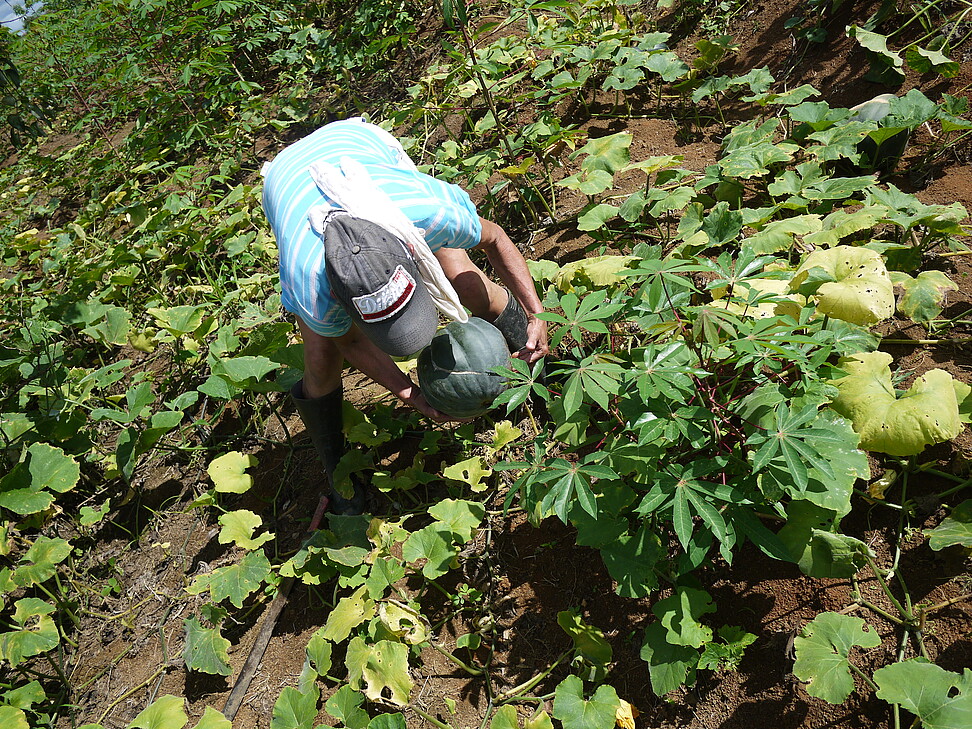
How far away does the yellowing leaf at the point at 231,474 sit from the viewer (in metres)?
3.27

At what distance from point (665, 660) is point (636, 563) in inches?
11.2

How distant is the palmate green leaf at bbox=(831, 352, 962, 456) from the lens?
6.69 feet

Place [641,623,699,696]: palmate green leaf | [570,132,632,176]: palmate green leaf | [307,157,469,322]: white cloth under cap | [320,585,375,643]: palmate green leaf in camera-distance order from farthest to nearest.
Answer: [570,132,632,176]: palmate green leaf, [320,585,375,643]: palmate green leaf, [307,157,469,322]: white cloth under cap, [641,623,699,696]: palmate green leaf

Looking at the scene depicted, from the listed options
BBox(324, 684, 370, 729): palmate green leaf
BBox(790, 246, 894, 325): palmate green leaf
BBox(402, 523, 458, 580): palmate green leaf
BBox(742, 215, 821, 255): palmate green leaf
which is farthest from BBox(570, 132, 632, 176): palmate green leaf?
BBox(324, 684, 370, 729): palmate green leaf

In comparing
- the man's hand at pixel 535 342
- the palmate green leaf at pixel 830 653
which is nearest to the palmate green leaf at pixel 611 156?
the man's hand at pixel 535 342

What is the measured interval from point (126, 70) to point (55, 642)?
5081mm

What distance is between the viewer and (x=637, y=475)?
2139 mm

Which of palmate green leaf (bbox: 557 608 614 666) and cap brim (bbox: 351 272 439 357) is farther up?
cap brim (bbox: 351 272 439 357)

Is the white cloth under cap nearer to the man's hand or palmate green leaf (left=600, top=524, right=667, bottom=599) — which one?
the man's hand

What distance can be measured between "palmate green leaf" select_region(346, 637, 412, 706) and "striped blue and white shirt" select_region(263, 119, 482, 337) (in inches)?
43.5

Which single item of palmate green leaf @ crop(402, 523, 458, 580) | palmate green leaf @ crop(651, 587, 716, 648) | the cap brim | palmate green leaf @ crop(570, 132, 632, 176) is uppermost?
the cap brim

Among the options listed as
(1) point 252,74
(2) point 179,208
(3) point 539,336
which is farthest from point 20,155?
(3) point 539,336

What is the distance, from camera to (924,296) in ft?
8.25

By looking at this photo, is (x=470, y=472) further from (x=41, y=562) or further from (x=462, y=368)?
(x=41, y=562)
